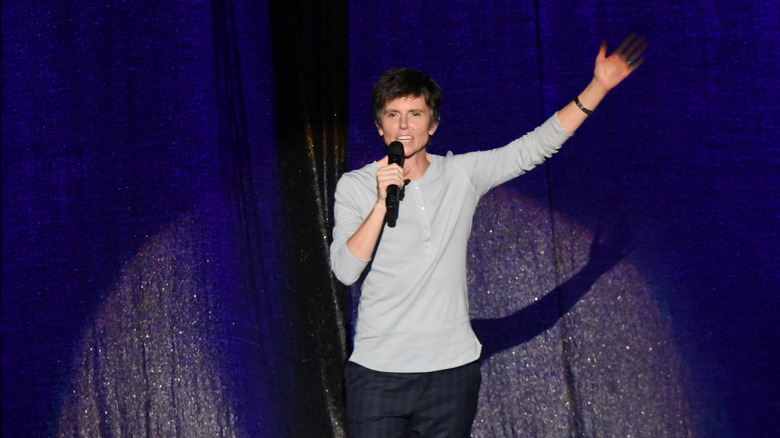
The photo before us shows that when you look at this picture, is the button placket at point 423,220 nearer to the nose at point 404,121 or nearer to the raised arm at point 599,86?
the nose at point 404,121

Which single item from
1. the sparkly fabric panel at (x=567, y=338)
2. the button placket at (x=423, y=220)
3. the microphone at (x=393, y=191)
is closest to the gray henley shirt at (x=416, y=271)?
the button placket at (x=423, y=220)

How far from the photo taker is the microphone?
1780 mm

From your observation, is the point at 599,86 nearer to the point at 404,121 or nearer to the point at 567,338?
the point at 404,121

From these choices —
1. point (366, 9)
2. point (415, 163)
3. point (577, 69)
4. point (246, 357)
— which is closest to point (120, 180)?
point (246, 357)

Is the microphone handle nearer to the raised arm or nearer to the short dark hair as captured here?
the short dark hair

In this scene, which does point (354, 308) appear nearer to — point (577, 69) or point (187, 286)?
point (187, 286)

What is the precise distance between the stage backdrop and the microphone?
1210mm

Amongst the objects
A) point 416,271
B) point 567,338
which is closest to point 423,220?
point 416,271

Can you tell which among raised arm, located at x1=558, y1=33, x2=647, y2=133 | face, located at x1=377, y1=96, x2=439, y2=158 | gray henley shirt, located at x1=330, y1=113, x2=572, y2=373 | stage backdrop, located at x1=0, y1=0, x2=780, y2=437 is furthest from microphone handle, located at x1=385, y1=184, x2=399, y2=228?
stage backdrop, located at x1=0, y1=0, x2=780, y2=437

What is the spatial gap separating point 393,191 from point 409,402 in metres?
0.52

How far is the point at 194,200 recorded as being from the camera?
2967mm

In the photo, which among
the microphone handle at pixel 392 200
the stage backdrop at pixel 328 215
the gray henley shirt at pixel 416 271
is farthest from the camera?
the stage backdrop at pixel 328 215

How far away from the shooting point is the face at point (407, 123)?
6.73ft

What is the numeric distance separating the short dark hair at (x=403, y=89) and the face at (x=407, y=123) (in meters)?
0.01
